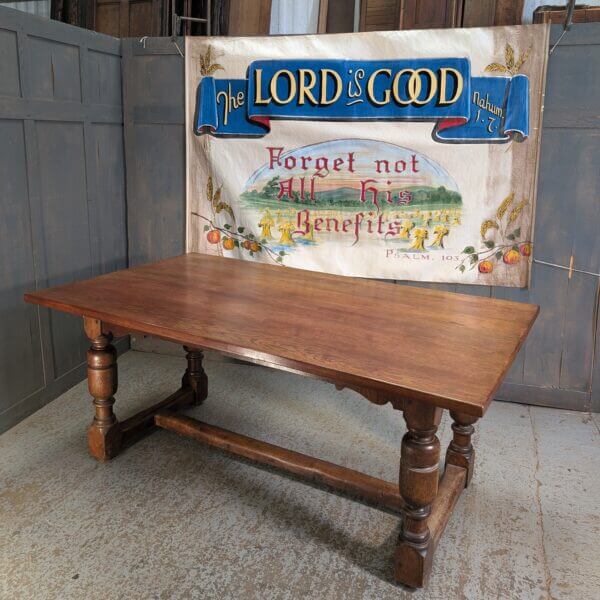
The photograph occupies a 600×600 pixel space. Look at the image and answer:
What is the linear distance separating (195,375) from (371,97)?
1.80 meters

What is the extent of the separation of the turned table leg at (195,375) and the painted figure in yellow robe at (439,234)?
4.76 ft

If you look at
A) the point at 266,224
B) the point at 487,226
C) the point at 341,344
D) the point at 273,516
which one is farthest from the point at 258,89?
the point at 273,516

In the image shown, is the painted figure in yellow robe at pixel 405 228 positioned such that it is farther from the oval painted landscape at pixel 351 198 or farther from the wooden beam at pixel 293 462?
the wooden beam at pixel 293 462

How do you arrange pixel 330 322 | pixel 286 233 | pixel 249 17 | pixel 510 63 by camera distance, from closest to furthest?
pixel 330 322 < pixel 510 63 < pixel 286 233 < pixel 249 17

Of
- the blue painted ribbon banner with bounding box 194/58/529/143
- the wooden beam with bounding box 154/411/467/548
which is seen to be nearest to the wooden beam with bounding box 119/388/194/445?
the wooden beam with bounding box 154/411/467/548

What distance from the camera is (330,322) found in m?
2.19

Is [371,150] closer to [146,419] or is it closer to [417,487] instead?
[146,419]

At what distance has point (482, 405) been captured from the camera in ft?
5.07

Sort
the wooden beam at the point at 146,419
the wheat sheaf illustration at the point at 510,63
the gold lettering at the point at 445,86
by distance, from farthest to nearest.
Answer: the gold lettering at the point at 445,86 < the wheat sheaf illustration at the point at 510,63 < the wooden beam at the point at 146,419

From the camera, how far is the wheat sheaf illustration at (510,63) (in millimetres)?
3041

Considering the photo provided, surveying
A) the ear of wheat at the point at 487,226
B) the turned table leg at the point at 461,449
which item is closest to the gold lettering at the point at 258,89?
the ear of wheat at the point at 487,226

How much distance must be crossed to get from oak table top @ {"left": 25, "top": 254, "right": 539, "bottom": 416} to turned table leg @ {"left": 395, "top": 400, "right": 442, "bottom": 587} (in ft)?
0.61

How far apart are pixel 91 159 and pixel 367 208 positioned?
1.64 meters

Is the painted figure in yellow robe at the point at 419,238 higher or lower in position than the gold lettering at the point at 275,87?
lower
